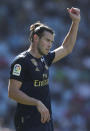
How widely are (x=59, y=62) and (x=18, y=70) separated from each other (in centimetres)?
773

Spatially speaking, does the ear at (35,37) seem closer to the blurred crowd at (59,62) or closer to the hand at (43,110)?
the hand at (43,110)

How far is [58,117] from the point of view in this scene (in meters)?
12.8

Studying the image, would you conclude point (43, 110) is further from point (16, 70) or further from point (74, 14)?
point (74, 14)

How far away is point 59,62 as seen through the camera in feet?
46.4

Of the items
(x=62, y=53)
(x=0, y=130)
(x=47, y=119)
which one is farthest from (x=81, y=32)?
(x=47, y=119)

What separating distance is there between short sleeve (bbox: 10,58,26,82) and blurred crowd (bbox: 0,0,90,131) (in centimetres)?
444

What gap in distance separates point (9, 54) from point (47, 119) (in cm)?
799

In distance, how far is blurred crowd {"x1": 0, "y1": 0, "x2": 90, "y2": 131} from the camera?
1275 cm

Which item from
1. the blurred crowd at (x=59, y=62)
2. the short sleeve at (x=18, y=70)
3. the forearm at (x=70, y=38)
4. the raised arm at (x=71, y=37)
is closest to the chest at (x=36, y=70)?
the short sleeve at (x=18, y=70)

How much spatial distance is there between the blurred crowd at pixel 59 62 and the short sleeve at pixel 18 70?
444 centimetres

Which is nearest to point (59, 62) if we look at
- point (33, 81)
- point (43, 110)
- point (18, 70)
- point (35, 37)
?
point (35, 37)

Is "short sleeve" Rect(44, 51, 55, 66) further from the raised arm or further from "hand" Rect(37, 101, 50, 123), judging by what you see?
"hand" Rect(37, 101, 50, 123)

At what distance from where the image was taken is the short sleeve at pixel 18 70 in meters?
6.42

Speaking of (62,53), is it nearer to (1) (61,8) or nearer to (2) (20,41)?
(2) (20,41)
